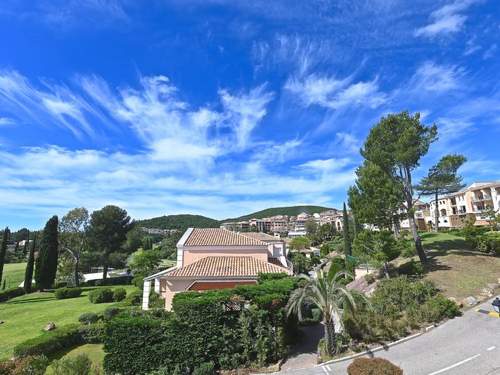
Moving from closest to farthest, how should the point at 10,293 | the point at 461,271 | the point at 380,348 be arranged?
the point at 380,348 < the point at 461,271 < the point at 10,293

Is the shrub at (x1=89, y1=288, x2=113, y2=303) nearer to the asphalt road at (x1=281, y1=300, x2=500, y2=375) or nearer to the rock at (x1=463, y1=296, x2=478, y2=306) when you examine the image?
the asphalt road at (x1=281, y1=300, x2=500, y2=375)

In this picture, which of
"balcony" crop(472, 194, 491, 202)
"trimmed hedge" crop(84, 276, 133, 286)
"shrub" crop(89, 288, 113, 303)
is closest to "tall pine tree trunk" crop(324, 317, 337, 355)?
"shrub" crop(89, 288, 113, 303)

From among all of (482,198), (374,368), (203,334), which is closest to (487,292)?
(374,368)

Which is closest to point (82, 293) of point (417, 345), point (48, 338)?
point (48, 338)

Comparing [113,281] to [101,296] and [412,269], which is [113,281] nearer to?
[101,296]

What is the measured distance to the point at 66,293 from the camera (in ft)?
121

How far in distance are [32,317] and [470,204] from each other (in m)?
84.3

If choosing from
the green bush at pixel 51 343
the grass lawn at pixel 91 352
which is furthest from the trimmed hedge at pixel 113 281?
the grass lawn at pixel 91 352

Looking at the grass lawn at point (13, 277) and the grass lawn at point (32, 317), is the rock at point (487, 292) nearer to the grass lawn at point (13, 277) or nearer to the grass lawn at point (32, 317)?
the grass lawn at point (32, 317)

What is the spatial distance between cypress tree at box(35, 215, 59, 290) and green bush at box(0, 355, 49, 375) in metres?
40.4

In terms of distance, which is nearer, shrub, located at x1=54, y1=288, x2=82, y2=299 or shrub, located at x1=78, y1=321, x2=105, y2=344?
shrub, located at x1=78, y1=321, x2=105, y2=344

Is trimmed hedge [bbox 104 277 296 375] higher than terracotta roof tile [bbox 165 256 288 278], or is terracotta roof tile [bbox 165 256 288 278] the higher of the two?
terracotta roof tile [bbox 165 256 288 278]

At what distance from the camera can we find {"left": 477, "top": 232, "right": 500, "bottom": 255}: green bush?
2553cm

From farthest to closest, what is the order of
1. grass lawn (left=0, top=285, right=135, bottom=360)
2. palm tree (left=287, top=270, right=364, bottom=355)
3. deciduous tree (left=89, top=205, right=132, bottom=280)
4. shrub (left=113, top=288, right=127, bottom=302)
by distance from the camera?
deciduous tree (left=89, top=205, right=132, bottom=280), shrub (left=113, top=288, right=127, bottom=302), grass lawn (left=0, top=285, right=135, bottom=360), palm tree (left=287, top=270, right=364, bottom=355)
